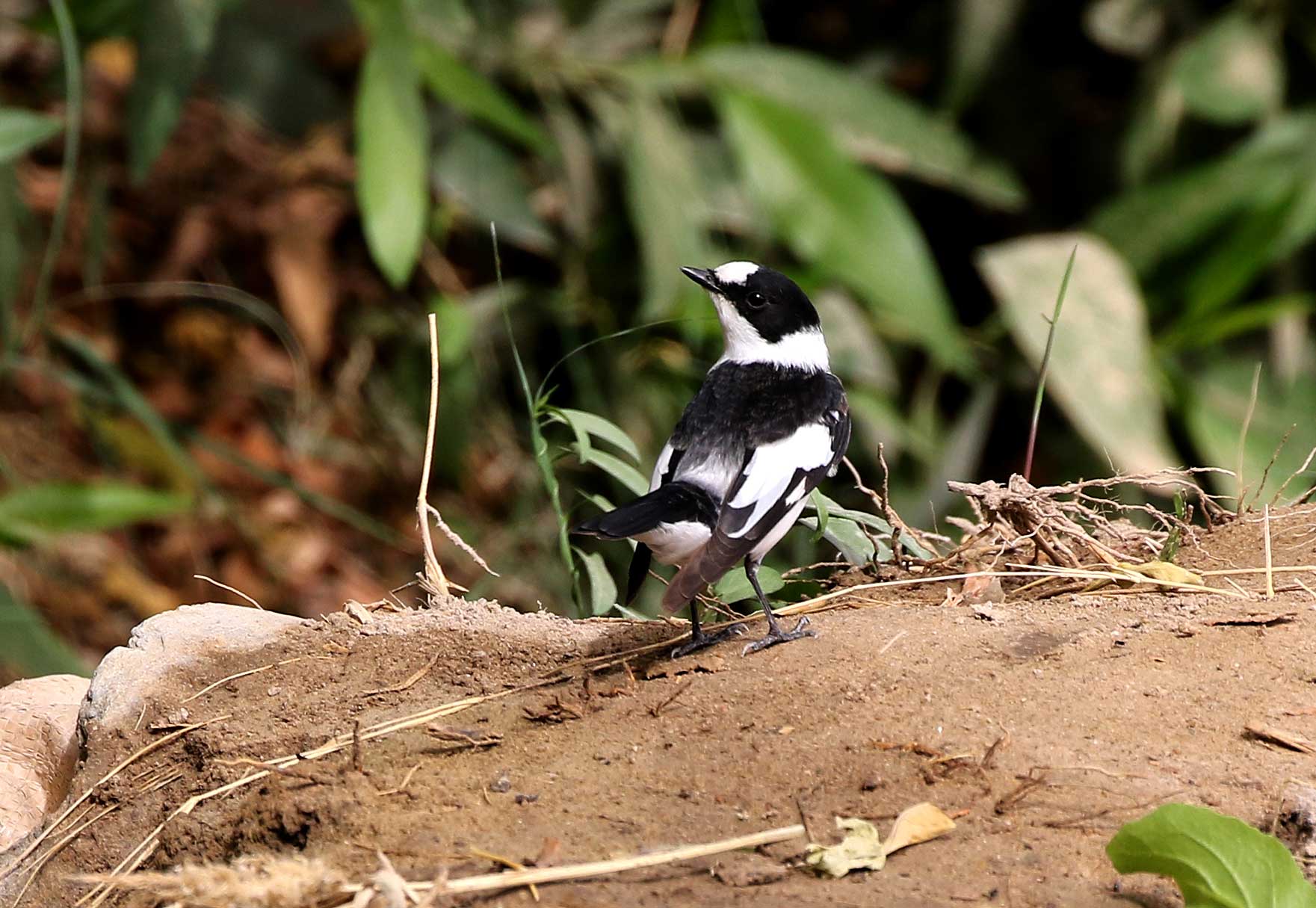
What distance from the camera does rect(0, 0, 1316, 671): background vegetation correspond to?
19.3 ft

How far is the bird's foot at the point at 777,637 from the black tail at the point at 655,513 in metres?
0.27

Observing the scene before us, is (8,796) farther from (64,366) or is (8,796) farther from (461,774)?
(64,366)

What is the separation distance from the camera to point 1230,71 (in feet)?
20.8

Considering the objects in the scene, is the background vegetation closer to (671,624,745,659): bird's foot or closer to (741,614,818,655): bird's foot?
(671,624,745,659): bird's foot

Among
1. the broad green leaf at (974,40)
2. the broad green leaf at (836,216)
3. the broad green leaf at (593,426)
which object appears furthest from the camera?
the broad green leaf at (974,40)

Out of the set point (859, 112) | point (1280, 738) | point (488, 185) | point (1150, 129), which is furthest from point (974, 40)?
point (1280, 738)

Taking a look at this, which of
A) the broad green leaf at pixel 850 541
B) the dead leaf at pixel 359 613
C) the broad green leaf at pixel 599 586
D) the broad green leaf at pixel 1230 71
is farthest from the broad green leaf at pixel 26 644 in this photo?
the broad green leaf at pixel 1230 71

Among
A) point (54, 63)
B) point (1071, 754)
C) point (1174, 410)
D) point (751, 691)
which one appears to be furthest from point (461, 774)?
point (54, 63)

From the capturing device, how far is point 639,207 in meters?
6.10

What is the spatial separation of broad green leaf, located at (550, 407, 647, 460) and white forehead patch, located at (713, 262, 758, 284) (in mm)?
557

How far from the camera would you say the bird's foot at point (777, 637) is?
2855mm

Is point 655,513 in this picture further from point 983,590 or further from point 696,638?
point 983,590

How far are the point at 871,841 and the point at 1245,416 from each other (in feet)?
13.5

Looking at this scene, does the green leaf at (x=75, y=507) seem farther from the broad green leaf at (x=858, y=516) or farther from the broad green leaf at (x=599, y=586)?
the broad green leaf at (x=858, y=516)
